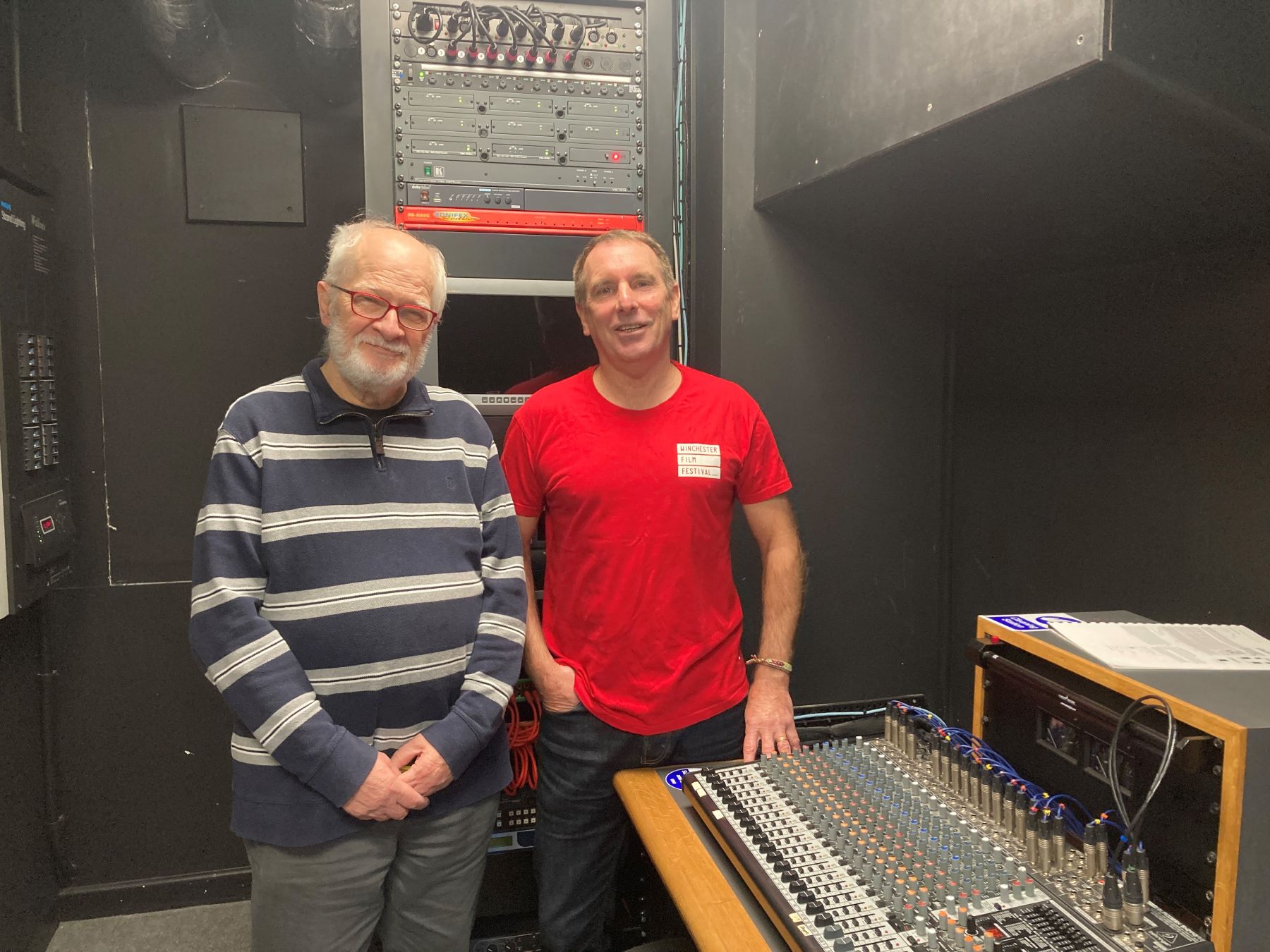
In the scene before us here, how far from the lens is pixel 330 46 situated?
6.93ft

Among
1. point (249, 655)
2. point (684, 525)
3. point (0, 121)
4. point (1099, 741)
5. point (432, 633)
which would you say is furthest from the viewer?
point (0, 121)

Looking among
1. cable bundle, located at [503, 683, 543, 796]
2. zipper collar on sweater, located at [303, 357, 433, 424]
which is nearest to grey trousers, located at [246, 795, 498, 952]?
cable bundle, located at [503, 683, 543, 796]

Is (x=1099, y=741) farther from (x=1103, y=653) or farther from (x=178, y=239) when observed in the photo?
(x=178, y=239)

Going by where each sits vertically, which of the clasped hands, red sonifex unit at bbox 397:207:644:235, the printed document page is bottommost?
the clasped hands

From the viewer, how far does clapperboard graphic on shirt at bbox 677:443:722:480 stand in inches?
59.7

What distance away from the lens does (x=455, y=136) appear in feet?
6.01

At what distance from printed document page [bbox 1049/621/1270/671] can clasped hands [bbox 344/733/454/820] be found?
3.22ft

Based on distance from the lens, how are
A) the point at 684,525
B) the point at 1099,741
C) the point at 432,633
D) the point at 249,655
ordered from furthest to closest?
1. the point at 684,525
2. the point at 432,633
3. the point at 249,655
4. the point at 1099,741

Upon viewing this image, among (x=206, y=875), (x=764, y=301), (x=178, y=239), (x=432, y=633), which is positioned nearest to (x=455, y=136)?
(x=764, y=301)

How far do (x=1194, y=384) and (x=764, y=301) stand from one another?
86 centimetres

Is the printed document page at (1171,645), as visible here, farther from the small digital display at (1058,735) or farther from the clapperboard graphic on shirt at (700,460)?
the clapperboard graphic on shirt at (700,460)

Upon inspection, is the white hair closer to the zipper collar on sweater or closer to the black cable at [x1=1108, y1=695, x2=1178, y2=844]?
the zipper collar on sweater

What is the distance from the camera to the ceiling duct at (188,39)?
2004 mm

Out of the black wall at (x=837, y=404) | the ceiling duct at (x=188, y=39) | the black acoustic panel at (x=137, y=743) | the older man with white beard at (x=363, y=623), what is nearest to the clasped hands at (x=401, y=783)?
the older man with white beard at (x=363, y=623)
